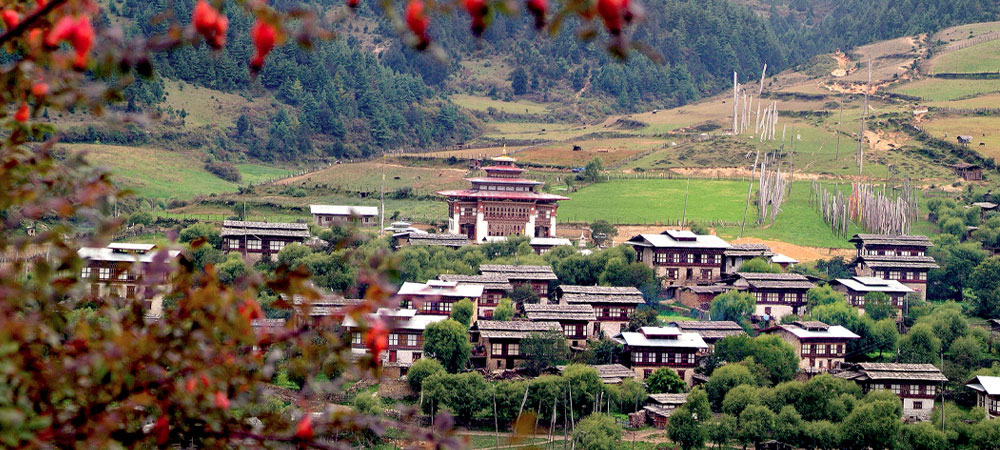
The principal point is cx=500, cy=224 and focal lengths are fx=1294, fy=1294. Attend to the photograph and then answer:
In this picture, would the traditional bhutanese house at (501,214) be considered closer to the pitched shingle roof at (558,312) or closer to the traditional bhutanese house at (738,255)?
the traditional bhutanese house at (738,255)

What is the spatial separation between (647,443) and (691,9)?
113 metres

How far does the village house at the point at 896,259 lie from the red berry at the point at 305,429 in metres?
50.5

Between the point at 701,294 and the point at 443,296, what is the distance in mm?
11856

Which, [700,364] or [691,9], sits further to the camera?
[691,9]

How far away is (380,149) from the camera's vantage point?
340ft

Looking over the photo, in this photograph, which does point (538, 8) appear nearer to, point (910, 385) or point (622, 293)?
point (910, 385)

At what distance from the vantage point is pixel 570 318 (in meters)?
44.4

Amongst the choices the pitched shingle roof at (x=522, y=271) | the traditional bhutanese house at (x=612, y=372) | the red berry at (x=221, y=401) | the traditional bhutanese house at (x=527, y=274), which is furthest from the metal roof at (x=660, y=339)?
the red berry at (x=221, y=401)

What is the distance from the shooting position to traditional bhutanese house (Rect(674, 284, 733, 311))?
5116 cm

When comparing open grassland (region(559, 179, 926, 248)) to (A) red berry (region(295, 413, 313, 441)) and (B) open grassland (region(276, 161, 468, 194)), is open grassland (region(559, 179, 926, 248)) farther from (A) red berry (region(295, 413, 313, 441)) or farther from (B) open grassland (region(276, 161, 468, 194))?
(A) red berry (region(295, 413, 313, 441))

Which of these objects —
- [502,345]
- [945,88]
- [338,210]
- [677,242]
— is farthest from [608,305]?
[945,88]

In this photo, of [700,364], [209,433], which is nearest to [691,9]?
[700,364]

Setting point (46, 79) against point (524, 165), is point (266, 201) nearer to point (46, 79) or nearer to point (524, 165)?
point (524, 165)

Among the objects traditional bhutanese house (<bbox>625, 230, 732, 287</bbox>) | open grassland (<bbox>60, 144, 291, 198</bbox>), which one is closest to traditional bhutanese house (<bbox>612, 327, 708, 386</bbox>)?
traditional bhutanese house (<bbox>625, 230, 732, 287</bbox>)
